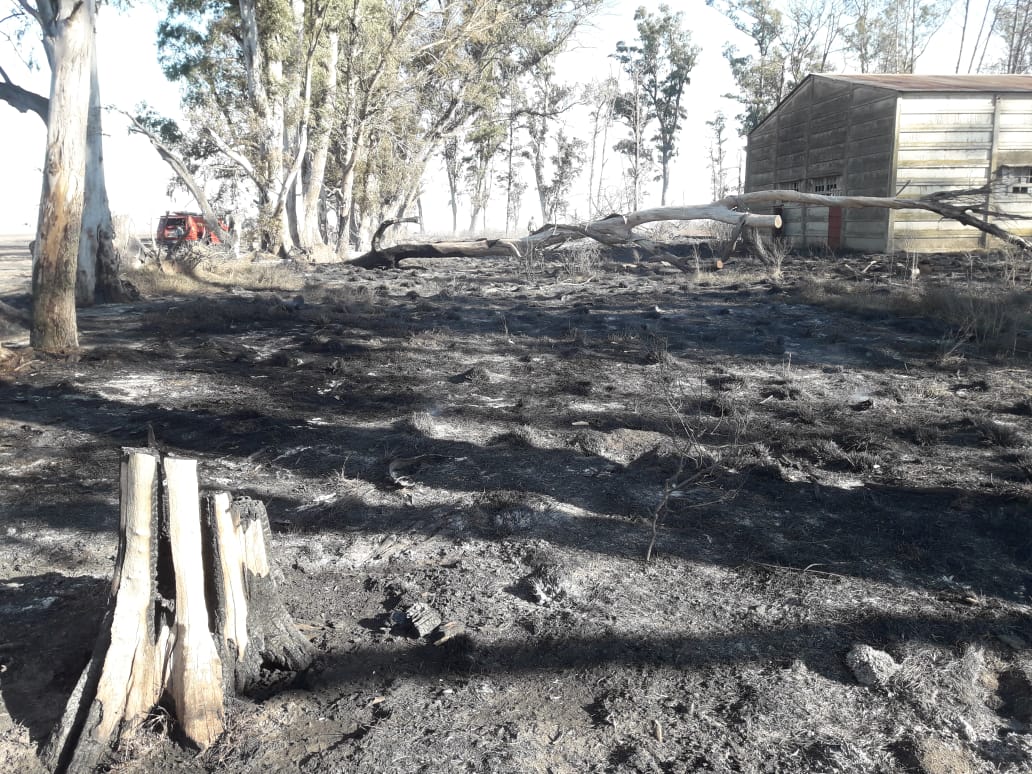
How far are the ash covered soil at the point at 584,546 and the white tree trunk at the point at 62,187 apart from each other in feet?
1.94

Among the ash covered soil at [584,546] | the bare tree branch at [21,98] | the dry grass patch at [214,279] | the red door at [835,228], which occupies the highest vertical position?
the bare tree branch at [21,98]

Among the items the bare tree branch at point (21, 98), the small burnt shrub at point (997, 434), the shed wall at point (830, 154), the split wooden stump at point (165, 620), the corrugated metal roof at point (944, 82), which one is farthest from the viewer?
the shed wall at point (830, 154)

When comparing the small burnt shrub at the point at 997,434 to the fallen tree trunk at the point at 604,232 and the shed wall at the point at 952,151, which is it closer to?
the fallen tree trunk at the point at 604,232

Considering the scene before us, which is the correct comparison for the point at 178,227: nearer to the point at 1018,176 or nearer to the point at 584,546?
the point at 1018,176

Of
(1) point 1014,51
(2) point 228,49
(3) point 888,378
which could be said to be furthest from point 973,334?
(1) point 1014,51

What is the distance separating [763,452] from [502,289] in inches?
440

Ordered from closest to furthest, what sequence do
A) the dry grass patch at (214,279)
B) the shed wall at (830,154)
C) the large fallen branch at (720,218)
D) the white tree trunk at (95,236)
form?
1. the large fallen branch at (720,218)
2. the white tree trunk at (95,236)
3. the dry grass patch at (214,279)
4. the shed wall at (830,154)

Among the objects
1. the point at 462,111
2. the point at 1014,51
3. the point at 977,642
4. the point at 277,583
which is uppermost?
the point at 1014,51

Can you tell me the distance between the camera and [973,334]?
906 centimetres

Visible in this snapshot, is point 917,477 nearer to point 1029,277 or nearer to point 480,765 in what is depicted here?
point 480,765

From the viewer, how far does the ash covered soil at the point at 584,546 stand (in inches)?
107

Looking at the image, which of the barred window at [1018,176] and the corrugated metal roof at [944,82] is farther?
the barred window at [1018,176]

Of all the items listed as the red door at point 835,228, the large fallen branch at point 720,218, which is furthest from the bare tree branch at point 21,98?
the red door at point 835,228

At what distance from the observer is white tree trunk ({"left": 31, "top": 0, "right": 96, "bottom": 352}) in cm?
864
